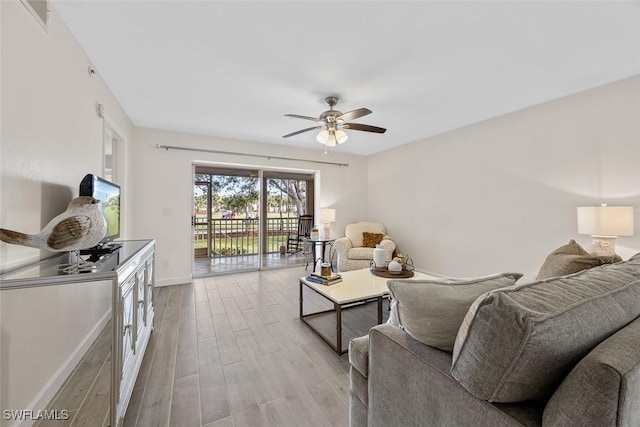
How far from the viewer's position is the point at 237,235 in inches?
228

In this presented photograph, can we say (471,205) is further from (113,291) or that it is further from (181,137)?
(181,137)

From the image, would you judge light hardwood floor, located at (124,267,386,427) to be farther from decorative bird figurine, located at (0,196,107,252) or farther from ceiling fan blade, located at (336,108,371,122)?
ceiling fan blade, located at (336,108,371,122)

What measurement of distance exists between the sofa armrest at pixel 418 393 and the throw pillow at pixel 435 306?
0.17 feet

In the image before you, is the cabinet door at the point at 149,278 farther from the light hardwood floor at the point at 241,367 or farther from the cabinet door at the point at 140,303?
the light hardwood floor at the point at 241,367

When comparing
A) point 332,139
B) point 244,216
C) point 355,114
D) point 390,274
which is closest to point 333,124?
point 332,139

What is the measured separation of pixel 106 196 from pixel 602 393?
257 cm

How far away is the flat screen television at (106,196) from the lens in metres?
1.59

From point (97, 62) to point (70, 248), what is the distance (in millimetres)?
1821

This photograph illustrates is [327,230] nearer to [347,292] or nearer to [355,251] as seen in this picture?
[355,251]

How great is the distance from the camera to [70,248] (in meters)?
1.16

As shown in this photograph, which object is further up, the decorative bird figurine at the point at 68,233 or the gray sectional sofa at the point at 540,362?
the decorative bird figurine at the point at 68,233

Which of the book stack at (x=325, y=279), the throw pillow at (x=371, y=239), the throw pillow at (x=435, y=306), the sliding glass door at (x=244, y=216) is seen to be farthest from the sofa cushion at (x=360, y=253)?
the throw pillow at (x=435, y=306)

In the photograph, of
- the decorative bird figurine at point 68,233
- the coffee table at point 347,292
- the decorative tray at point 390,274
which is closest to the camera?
the decorative bird figurine at point 68,233

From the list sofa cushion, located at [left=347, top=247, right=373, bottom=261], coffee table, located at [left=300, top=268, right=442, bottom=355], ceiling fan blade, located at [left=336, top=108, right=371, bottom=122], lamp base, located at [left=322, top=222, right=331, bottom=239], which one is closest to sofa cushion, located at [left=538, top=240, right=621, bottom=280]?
coffee table, located at [left=300, top=268, right=442, bottom=355]
